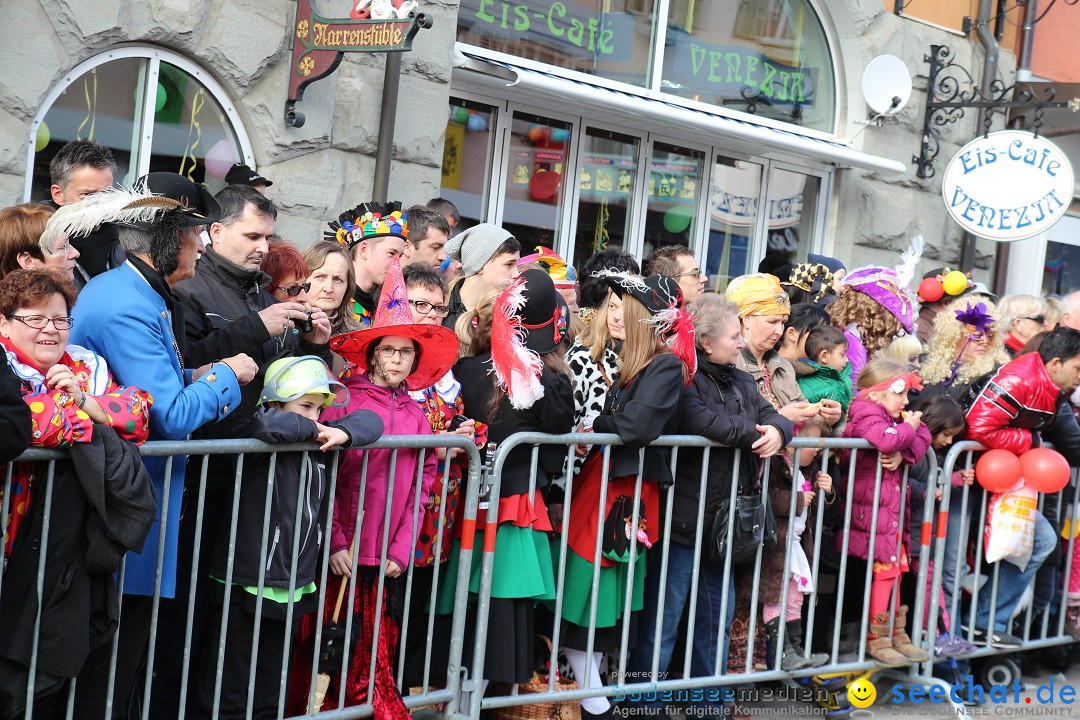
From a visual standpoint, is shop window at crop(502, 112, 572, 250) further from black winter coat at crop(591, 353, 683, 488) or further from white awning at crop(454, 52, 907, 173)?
black winter coat at crop(591, 353, 683, 488)

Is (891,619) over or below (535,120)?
below

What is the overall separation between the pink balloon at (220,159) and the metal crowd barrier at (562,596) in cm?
257

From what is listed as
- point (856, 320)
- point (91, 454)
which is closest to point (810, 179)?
point (856, 320)

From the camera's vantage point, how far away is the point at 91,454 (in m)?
3.37

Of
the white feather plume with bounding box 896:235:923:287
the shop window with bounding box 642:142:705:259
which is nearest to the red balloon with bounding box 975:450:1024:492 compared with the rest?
the white feather plume with bounding box 896:235:923:287

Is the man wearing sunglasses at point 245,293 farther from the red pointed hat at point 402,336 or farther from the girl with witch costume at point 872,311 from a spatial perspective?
the girl with witch costume at point 872,311

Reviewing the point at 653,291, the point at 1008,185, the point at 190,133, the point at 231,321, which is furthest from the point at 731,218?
the point at 231,321

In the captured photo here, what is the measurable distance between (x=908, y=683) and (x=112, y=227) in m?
4.43

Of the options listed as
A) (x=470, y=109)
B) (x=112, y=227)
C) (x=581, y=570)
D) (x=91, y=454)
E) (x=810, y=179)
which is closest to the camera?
(x=91, y=454)

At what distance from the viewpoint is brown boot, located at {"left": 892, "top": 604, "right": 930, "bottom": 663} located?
5.95 metres

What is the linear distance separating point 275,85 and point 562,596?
3260 mm

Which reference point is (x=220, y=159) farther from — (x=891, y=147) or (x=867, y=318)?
(x=891, y=147)

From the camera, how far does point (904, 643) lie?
6008 millimetres

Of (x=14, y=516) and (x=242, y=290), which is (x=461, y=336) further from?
(x=14, y=516)
